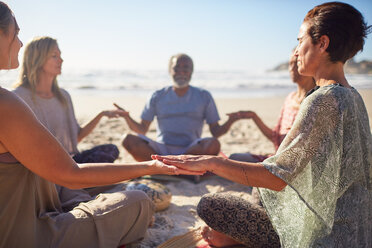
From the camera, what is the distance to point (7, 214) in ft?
6.61

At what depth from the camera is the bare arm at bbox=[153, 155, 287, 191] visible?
1986 millimetres

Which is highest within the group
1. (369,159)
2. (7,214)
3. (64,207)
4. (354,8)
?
(354,8)

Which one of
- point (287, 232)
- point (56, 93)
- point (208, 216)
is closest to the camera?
point (287, 232)

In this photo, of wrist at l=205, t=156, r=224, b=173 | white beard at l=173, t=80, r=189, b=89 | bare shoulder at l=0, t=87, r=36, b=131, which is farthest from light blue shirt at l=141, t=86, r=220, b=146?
bare shoulder at l=0, t=87, r=36, b=131

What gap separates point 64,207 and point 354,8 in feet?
8.31

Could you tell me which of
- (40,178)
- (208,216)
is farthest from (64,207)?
(208,216)

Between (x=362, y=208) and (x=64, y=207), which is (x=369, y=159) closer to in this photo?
(x=362, y=208)

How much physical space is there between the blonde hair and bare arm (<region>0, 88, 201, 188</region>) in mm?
2401

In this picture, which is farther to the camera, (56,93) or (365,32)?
(56,93)

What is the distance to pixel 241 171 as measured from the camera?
2.03 meters

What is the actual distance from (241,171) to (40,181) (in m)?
1.28

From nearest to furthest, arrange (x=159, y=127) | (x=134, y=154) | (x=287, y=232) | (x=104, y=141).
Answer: (x=287, y=232)
(x=134, y=154)
(x=159, y=127)
(x=104, y=141)

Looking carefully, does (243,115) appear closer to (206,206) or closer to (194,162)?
(206,206)

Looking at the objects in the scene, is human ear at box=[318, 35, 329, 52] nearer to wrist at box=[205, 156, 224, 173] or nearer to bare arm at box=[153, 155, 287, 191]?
bare arm at box=[153, 155, 287, 191]
